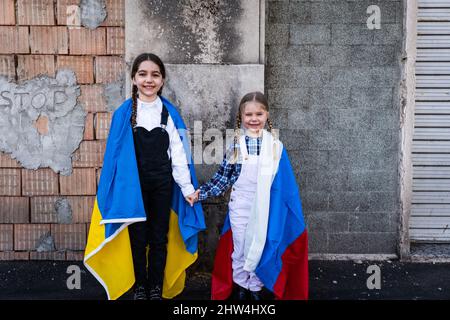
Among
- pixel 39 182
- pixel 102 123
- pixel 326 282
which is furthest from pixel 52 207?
pixel 326 282

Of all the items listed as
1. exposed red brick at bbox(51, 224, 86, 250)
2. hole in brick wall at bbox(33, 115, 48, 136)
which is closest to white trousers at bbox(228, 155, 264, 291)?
exposed red brick at bbox(51, 224, 86, 250)

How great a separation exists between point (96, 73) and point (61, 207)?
1.19m

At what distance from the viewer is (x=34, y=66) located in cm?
435

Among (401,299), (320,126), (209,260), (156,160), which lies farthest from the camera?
(320,126)

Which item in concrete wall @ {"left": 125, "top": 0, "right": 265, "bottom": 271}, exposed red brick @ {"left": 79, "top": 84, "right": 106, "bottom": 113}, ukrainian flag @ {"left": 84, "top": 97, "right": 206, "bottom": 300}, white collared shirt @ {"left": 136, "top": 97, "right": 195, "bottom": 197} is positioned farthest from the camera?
exposed red brick @ {"left": 79, "top": 84, "right": 106, "bottom": 113}

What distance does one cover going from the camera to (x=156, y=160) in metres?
3.48

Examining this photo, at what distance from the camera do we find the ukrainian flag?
3.40 m

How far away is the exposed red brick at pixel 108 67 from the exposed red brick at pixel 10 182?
3.56 ft

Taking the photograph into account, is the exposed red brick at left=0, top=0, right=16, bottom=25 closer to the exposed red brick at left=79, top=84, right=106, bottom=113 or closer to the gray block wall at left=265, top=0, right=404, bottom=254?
the exposed red brick at left=79, top=84, right=106, bottom=113

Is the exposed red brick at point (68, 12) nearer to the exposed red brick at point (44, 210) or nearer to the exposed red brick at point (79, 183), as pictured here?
the exposed red brick at point (79, 183)

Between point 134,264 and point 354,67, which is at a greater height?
point 354,67

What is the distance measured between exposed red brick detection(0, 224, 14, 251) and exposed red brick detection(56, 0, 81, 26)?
5.90 ft
